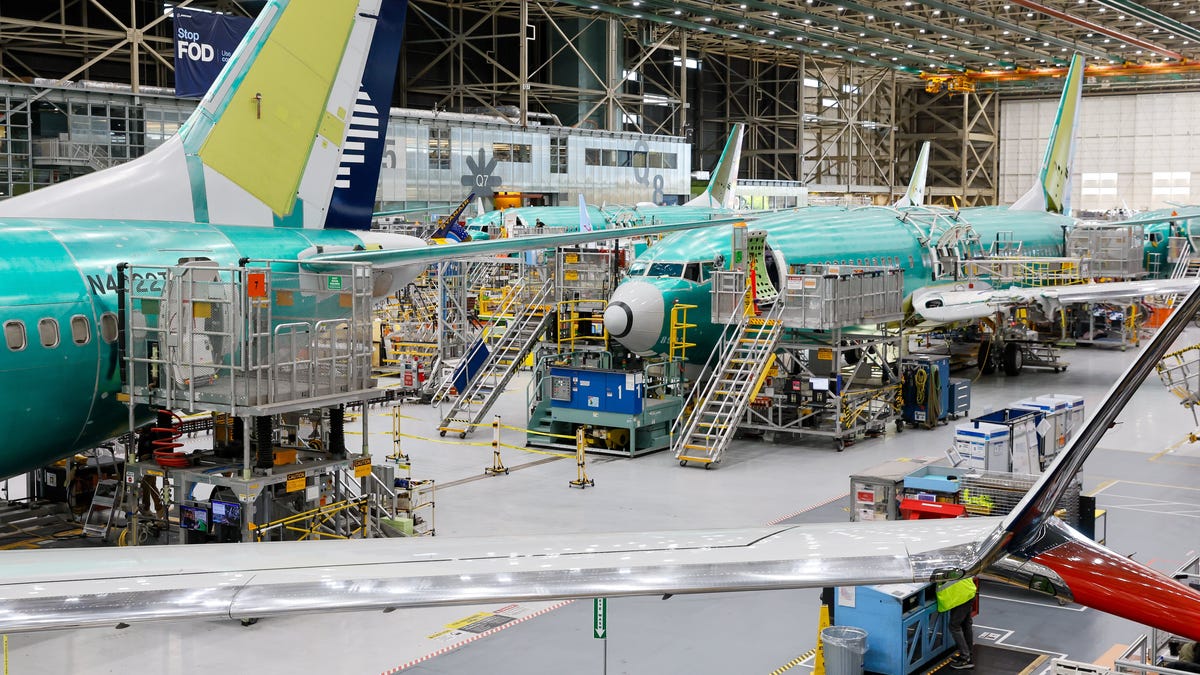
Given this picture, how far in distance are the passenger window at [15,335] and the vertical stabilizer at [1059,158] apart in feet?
122

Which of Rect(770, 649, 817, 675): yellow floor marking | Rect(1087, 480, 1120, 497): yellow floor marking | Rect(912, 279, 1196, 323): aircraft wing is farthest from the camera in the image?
→ Rect(912, 279, 1196, 323): aircraft wing

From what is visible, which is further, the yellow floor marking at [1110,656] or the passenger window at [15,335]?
the passenger window at [15,335]

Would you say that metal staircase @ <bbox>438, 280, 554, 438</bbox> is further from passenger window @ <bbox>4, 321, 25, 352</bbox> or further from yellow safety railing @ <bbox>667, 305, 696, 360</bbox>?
passenger window @ <bbox>4, 321, 25, 352</bbox>

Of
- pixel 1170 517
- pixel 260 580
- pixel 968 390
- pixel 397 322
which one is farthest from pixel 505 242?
pixel 397 322

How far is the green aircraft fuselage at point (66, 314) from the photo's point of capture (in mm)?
14609

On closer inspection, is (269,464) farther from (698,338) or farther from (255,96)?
(698,338)

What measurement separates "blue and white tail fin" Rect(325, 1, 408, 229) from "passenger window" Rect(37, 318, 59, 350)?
5696 millimetres

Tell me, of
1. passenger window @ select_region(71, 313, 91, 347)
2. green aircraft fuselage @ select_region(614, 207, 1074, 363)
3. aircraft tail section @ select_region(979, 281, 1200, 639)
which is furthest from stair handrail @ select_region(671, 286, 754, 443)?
aircraft tail section @ select_region(979, 281, 1200, 639)

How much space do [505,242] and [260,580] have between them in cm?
1083

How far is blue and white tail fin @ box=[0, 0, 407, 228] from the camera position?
17797 mm

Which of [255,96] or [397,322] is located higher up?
[255,96]

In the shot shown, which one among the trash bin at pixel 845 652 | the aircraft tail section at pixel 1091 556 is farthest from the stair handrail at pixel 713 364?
the aircraft tail section at pixel 1091 556

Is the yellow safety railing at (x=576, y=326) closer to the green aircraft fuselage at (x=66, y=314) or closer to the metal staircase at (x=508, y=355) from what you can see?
the metal staircase at (x=508, y=355)

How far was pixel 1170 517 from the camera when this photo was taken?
20375 millimetres
